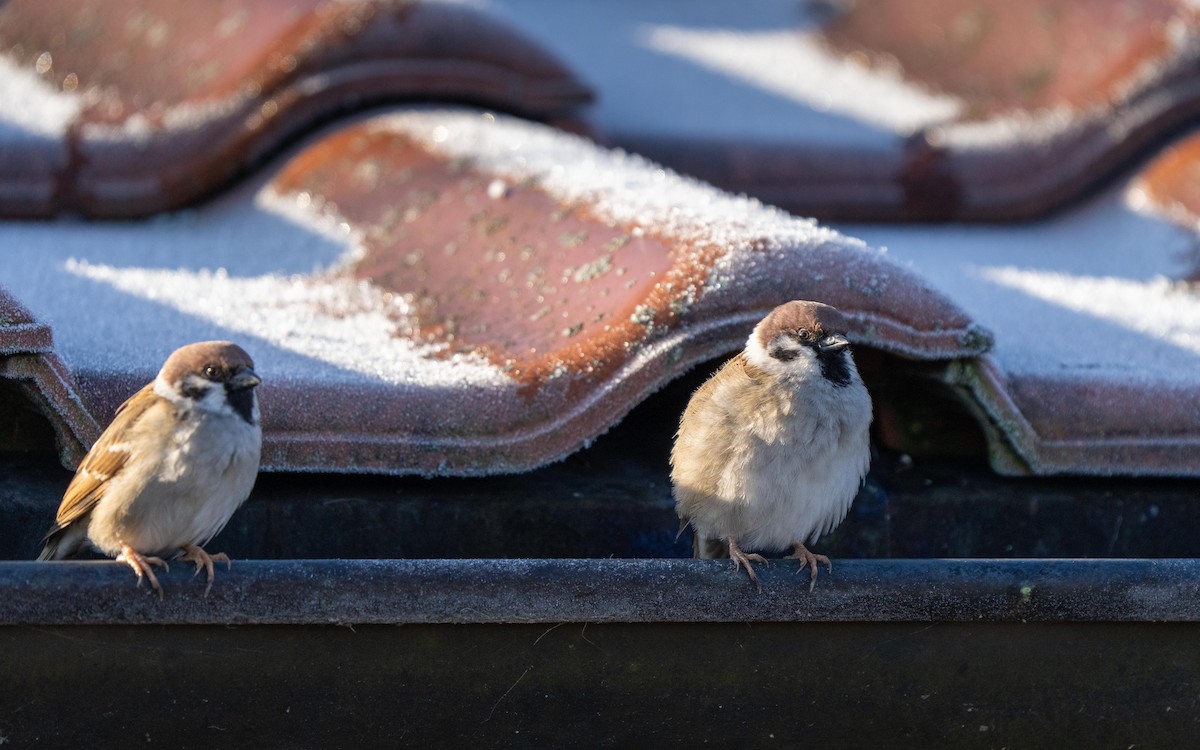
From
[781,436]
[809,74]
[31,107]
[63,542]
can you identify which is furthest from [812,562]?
[809,74]

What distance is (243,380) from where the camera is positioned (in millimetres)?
2809

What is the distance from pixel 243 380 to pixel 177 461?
0.65 feet

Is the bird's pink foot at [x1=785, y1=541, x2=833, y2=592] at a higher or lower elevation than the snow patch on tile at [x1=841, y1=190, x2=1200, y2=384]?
lower

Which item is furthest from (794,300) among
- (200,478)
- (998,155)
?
(998,155)

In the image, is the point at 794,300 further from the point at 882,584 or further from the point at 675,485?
the point at 882,584

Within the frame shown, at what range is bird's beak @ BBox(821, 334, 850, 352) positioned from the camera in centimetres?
298

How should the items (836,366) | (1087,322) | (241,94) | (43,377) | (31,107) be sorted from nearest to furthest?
(43,377) → (836,366) → (1087,322) → (241,94) → (31,107)

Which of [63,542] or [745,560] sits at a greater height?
[745,560]

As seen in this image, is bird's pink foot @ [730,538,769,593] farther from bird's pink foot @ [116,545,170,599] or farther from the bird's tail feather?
the bird's tail feather

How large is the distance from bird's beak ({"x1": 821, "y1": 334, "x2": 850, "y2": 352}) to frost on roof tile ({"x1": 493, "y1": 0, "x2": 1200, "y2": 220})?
253 centimetres

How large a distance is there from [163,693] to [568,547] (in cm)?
102

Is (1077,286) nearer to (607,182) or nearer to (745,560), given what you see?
(607,182)

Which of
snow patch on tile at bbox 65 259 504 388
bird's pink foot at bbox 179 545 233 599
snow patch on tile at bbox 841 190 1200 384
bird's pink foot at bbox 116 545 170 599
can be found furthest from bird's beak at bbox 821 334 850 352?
bird's pink foot at bbox 116 545 170 599

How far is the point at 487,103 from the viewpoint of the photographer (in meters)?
5.11
